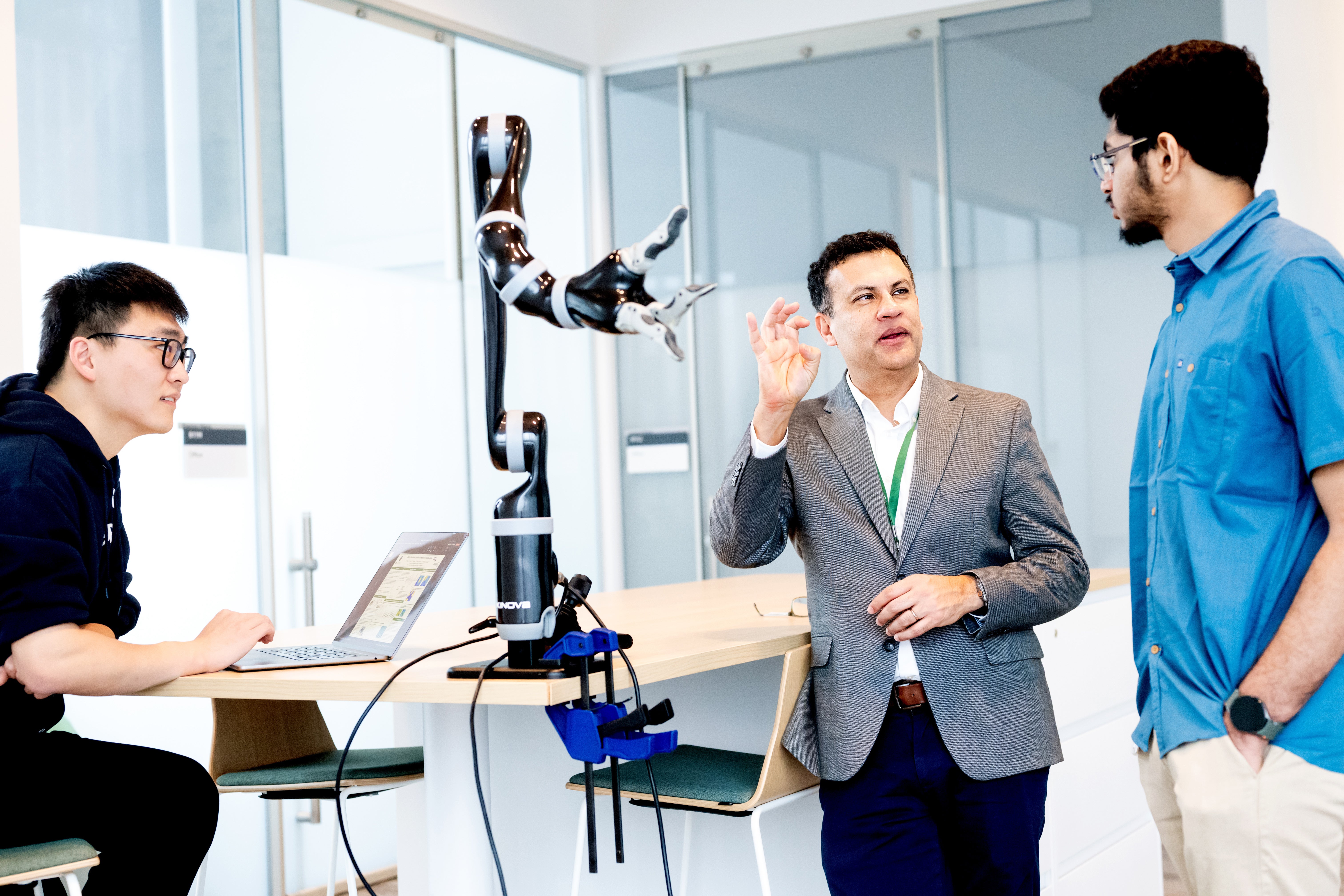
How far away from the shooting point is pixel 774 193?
5504 mm

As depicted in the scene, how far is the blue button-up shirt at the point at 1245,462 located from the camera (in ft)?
4.47

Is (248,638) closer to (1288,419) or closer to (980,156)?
(1288,419)

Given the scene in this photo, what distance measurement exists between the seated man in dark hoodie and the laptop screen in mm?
148

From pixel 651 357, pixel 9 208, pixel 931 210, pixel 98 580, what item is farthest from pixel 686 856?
pixel 651 357

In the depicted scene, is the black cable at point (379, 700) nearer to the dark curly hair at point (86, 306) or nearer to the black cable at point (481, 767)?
the black cable at point (481, 767)

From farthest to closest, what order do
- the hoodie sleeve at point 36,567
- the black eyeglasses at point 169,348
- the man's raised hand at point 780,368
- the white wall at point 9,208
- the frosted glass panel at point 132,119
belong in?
the frosted glass panel at point 132,119 → the white wall at point 9,208 → the black eyeglasses at point 169,348 → the man's raised hand at point 780,368 → the hoodie sleeve at point 36,567

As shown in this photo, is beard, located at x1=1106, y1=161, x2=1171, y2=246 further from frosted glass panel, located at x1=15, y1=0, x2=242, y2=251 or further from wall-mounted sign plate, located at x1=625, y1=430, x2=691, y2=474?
wall-mounted sign plate, located at x1=625, y1=430, x2=691, y2=474

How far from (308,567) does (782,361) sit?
8.92 feet

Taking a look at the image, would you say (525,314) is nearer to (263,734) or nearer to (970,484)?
(970,484)

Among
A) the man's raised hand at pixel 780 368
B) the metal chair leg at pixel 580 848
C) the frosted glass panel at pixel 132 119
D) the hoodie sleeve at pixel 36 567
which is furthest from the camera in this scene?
the frosted glass panel at pixel 132 119

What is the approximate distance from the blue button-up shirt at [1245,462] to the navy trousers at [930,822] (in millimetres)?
478

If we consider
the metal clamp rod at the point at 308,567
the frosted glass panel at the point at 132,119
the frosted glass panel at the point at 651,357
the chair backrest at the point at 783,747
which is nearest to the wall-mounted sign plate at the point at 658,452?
the frosted glass panel at the point at 651,357

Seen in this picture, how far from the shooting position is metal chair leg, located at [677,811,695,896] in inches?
96.3

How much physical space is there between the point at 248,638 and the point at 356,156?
3.00 metres
